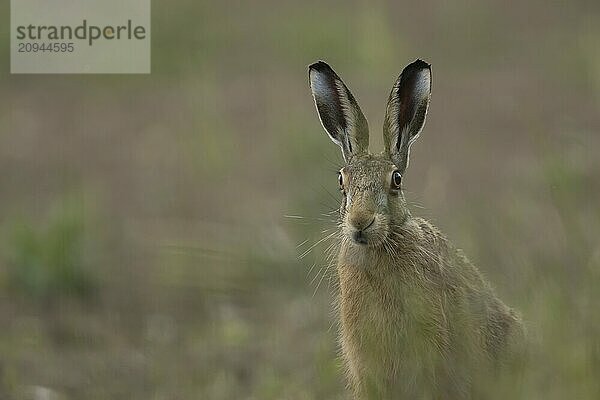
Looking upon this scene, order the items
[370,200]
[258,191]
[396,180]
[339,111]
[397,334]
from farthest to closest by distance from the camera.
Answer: [258,191] < [339,111] < [397,334] < [396,180] < [370,200]

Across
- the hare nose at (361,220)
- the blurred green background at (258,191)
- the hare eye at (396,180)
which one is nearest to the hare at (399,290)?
the hare eye at (396,180)

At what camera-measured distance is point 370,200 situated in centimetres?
486

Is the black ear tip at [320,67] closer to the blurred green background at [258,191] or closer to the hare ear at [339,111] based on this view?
the hare ear at [339,111]

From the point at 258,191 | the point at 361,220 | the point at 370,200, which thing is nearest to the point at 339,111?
the point at 370,200

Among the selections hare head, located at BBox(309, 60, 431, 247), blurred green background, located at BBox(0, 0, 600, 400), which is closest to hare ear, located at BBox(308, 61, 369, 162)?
hare head, located at BBox(309, 60, 431, 247)

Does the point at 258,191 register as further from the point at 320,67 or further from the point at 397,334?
the point at 397,334

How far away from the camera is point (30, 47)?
9922mm

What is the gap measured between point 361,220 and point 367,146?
0.56 m

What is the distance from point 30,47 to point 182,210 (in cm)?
243

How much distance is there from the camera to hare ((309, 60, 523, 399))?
16.6 ft

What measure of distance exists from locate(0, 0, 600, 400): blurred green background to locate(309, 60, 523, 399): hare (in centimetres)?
31

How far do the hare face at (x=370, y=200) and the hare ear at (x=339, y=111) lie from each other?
0.48 feet

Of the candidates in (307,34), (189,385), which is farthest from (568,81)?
(189,385)

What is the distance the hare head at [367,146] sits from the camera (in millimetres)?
4836
